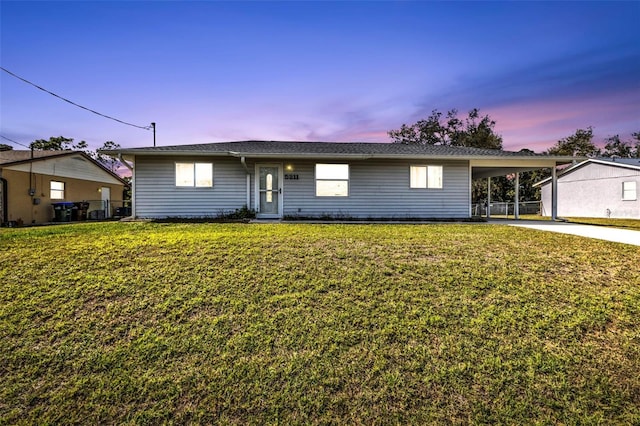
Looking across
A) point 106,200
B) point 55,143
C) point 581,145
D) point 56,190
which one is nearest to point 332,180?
point 56,190

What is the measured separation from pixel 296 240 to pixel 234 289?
2.47 metres

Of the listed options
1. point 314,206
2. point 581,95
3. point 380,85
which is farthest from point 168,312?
point 581,95

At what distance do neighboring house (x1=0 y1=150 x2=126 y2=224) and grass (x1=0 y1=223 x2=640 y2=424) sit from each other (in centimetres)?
1196

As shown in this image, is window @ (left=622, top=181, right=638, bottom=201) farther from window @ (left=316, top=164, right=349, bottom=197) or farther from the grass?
window @ (left=316, top=164, right=349, bottom=197)

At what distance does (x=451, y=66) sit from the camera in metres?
12.4

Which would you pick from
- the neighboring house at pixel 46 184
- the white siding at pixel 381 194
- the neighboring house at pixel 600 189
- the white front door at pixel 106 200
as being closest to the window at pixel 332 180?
the white siding at pixel 381 194

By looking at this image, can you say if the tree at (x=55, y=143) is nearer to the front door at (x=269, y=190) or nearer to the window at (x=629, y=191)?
the front door at (x=269, y=190)

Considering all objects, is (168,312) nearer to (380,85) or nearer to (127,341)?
(127,341)

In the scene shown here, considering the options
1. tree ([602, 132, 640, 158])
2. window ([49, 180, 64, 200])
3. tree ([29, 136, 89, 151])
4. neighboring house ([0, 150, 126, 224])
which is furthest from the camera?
tree ([602, 132, 640, 158])

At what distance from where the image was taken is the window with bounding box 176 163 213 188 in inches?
435

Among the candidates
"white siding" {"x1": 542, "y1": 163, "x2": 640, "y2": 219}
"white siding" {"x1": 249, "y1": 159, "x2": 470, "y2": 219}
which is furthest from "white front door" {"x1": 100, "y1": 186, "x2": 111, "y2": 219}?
"white siding" {"x1": 542, "y1": 163, "x2": 640, "y2": 219}

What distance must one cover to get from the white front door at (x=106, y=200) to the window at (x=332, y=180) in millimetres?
15427

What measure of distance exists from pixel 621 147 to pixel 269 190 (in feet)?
168

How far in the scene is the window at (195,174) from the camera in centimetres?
1105
